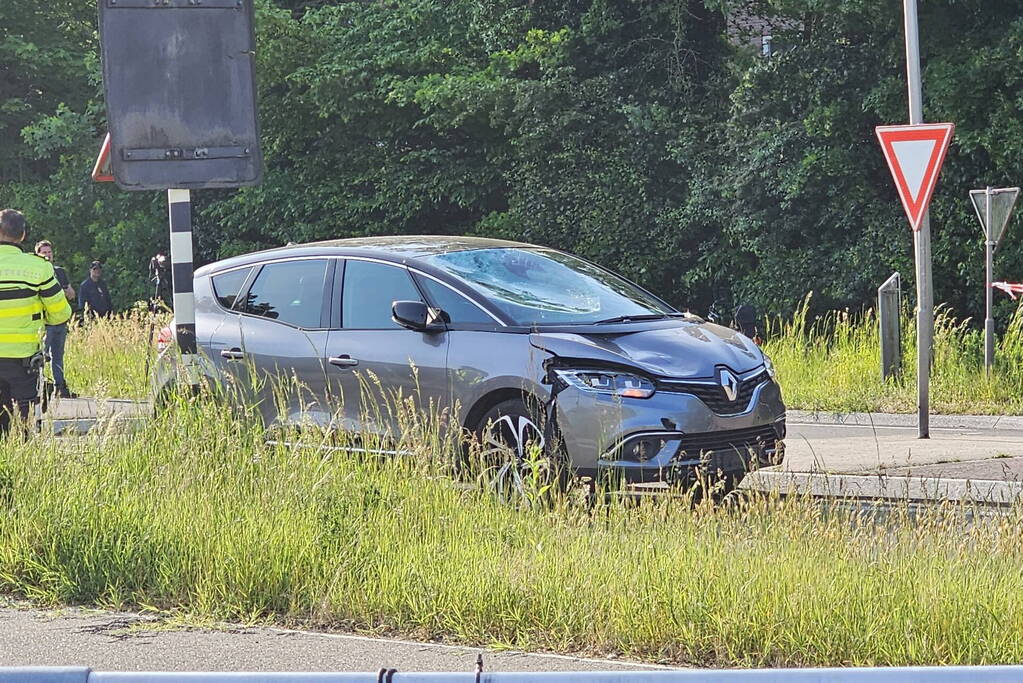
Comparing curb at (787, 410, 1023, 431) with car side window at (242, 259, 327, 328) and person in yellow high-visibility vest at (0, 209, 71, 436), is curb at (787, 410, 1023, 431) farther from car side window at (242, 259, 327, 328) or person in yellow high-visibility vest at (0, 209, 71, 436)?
person in yellow high-visibility vest at (0, 209, 71, 436)

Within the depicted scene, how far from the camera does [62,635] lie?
5469mm

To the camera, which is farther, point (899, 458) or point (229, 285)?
point (899, 458)

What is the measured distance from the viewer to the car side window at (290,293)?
29.0 feet

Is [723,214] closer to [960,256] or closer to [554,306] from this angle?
[960,256]

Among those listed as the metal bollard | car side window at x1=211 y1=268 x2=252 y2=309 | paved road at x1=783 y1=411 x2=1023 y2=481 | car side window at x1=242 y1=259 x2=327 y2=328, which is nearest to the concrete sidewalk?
paved road at x1=783 y1=411 x2=1023 y2=481

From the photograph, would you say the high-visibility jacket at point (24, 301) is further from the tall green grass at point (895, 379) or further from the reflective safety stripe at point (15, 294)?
the tall green grass at point (895, 379)

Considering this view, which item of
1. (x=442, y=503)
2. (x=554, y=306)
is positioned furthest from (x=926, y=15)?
(x=442, y=503)

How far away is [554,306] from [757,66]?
15.7 metres

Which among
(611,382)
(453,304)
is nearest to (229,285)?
(453,304)

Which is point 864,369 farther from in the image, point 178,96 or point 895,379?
point 178,96

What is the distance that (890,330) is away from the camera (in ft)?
47.6

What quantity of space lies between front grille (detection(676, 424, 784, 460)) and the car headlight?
1.05 ft

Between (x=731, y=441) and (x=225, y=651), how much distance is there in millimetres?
3440

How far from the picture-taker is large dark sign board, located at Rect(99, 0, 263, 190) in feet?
27.6
